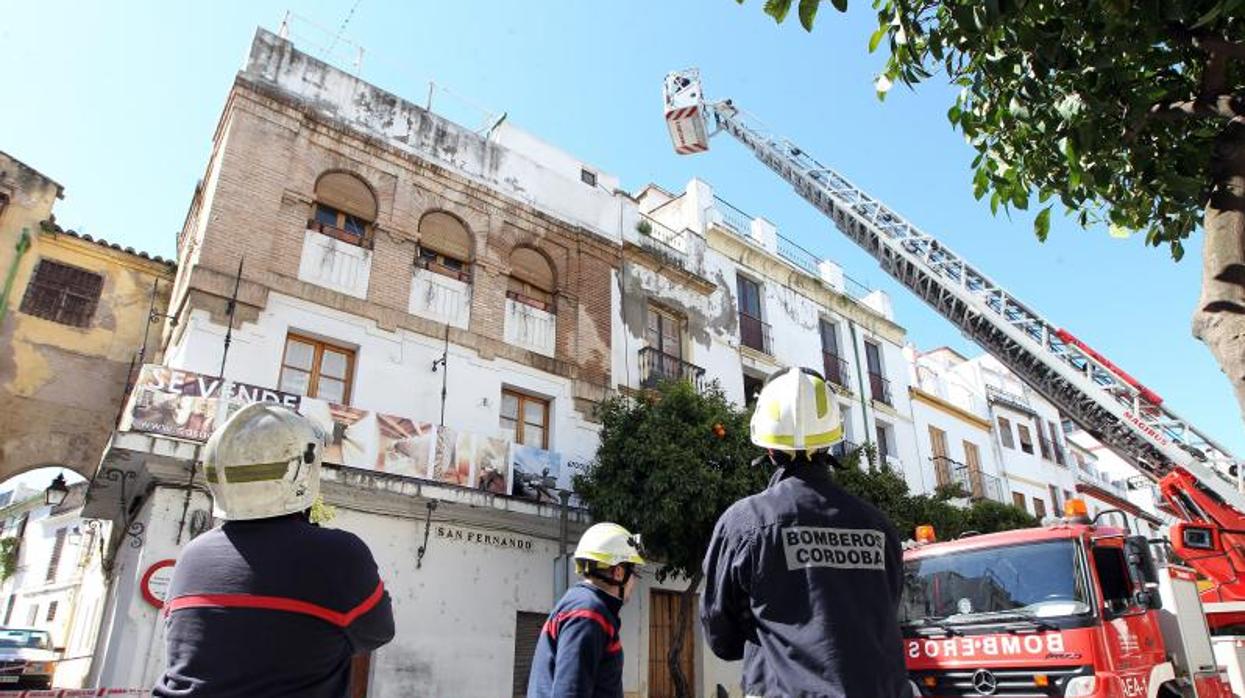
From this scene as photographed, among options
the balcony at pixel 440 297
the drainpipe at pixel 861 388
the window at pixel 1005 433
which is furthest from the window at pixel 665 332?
the window at pixel 1005 433

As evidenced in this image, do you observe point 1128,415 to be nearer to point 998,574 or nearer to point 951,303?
point 951,303

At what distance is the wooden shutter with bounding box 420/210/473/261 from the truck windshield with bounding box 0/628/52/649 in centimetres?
961

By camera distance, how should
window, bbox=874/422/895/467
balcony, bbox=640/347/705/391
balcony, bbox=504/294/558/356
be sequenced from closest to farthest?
balcony, bbox=504/294/558/356, balcony, bbox=640/347/705/391, window, bbox=874/422/895/467

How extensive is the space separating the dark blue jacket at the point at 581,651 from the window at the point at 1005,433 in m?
27.2

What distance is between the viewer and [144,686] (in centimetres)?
873

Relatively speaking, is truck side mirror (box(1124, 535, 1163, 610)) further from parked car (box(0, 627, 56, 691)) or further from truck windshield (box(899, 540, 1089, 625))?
parked car (box(0, 627, 56, 691))

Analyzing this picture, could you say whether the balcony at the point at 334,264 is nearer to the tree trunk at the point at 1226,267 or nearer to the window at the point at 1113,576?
the window at the point at 1113,576

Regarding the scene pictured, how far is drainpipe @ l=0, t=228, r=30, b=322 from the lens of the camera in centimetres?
1216

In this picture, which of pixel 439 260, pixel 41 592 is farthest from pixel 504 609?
pixel 41 592

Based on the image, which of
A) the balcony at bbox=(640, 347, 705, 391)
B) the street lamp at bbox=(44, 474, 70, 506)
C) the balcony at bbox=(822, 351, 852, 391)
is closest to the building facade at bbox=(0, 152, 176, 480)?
the street lamp at bbox=(44, 474, 70, 506)

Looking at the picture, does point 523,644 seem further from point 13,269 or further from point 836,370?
point 836,370

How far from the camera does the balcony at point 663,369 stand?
15969mm

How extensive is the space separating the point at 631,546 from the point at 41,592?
2770 centimetres

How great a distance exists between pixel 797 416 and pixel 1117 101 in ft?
9.94
